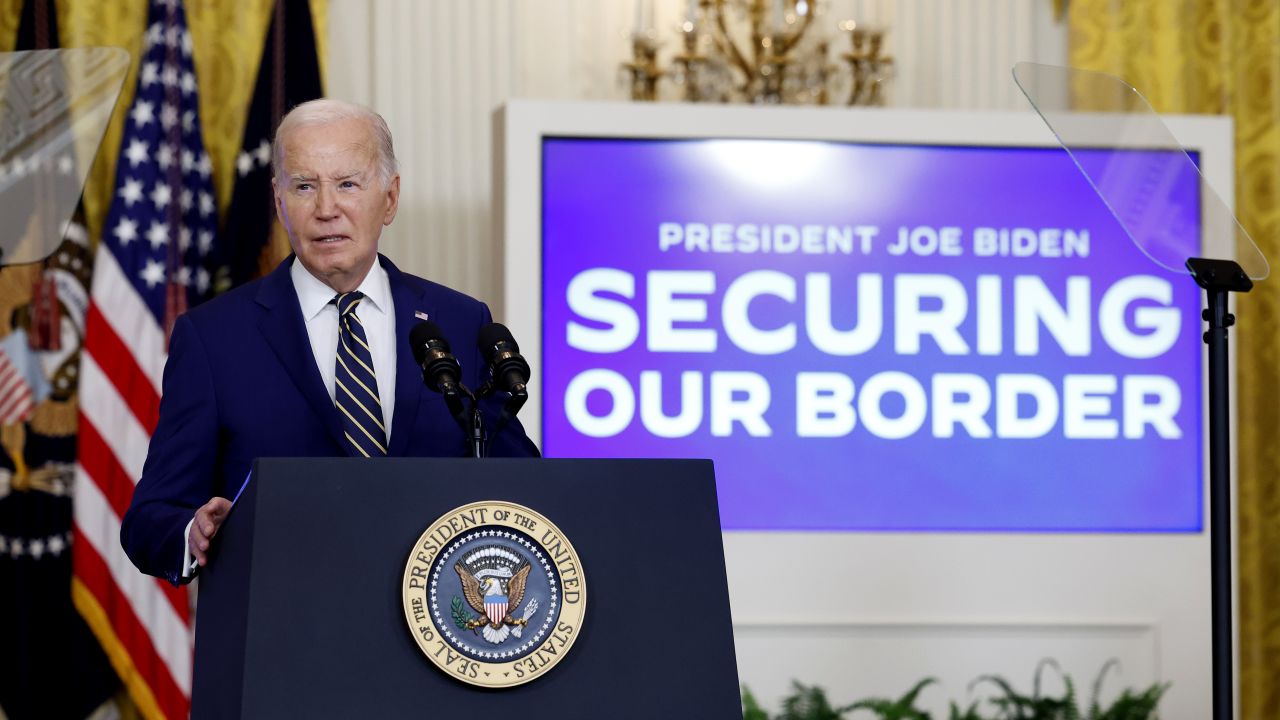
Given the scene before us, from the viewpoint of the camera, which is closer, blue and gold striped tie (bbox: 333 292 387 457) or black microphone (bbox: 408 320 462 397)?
black microphone (bbox: 408 320 462 397)

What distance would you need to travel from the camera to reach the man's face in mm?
1938

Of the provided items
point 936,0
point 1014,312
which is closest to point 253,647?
point 1014,312

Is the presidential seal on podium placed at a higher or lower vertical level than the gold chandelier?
lower

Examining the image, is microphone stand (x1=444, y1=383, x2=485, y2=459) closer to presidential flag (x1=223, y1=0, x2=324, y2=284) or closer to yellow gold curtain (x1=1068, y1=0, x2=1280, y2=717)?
presidential flag (x1=223, y1=0, x2=324, y2=284)

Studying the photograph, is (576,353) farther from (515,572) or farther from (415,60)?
(515,572)

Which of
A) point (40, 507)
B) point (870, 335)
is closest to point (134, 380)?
point (40, 507)

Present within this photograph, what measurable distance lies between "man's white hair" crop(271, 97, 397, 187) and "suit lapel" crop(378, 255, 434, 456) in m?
0.17

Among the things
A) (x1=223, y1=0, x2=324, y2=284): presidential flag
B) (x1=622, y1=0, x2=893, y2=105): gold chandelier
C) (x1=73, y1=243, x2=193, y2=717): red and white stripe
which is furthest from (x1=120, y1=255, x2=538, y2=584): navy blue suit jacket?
(x1=622, y1=0, x2=893, y2=105): gold chandelier

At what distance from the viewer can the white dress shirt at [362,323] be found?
1.96 m

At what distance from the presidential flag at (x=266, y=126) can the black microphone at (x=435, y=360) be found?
2.87 metres

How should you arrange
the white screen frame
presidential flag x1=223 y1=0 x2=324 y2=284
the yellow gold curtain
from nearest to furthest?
the white screen frame, presidential flag x1=223 y1=0 x2=324 y2=284, the yellow gold curtain

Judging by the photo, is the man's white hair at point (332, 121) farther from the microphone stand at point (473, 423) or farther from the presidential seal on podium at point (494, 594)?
the presidential seal on podium at point (494, 594)

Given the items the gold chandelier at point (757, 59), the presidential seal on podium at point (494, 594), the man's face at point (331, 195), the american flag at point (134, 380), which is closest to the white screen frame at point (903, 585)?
the gold chandelier at point (757, 59)

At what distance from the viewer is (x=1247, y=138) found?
497 centimetres
